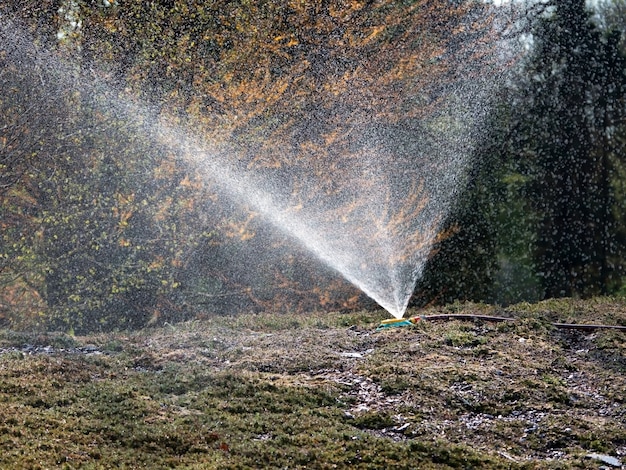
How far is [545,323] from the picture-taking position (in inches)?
361

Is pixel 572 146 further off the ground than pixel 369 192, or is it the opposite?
pixel 572 146

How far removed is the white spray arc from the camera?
419 inches

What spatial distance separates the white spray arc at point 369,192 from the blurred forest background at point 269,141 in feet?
0.48

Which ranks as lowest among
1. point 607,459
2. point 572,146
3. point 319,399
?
point 607,459

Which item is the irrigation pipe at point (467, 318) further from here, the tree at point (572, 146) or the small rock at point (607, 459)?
the tree at point (572, 146)

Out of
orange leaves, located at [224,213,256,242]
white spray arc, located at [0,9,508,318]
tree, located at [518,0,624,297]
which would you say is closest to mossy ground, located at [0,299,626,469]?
white spray arc, located at [0,9,508,318]

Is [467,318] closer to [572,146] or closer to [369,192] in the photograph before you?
[369,192]

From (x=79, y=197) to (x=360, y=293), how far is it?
473 centimetres

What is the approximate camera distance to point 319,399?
6.23 m

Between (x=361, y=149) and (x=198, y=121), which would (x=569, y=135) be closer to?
(x=361, y=149)

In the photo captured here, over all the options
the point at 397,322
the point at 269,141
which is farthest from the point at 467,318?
the point at 269,141

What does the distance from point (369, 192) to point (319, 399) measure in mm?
6663

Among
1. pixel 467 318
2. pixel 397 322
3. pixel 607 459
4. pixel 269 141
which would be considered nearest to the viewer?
pixel 607 459

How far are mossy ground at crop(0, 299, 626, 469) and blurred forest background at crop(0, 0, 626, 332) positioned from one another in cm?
219
